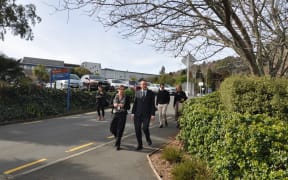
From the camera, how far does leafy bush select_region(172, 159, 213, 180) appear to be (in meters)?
4.78

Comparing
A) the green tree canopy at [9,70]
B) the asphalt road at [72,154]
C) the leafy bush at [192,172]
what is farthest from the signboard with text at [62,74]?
the leafy bush at [192,172]

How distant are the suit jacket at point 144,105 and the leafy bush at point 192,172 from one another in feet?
8.74

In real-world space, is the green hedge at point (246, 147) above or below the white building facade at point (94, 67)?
below

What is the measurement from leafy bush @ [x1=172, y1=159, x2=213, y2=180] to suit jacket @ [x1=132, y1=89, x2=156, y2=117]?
267cm

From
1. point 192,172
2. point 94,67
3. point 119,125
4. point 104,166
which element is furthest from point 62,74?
point 94,67

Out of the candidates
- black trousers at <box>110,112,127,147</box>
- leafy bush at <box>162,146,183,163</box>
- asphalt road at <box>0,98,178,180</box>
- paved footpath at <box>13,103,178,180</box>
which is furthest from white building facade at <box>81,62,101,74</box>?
leafy bush at <box>162,146,183,163</box>

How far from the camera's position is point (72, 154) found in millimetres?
7223

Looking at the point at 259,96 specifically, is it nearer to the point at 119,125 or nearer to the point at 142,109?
the point at 142,109

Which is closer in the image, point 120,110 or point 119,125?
point 119,125

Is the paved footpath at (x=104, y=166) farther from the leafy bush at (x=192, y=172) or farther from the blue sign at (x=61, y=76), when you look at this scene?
the blue sign at (x=61, y=76)

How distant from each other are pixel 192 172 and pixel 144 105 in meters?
2.98

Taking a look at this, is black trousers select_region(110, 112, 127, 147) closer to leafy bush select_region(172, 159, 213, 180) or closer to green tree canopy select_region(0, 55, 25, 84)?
leafy bush select_region(172, 159, 213, 180)

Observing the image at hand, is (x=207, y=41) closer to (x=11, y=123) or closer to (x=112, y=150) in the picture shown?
→ (x=112, y=150)

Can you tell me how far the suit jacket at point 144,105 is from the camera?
301 inches
